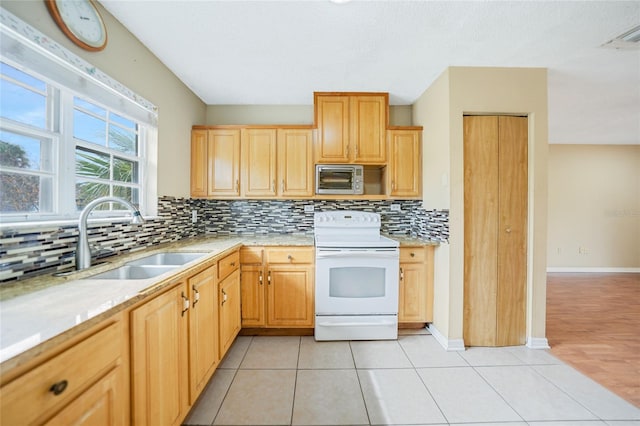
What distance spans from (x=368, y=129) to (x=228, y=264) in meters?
1.89

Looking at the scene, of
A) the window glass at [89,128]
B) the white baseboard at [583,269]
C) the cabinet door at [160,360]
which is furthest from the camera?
the white baseboard at [583,269]

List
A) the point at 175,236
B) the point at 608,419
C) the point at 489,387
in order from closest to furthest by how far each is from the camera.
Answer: the point at 608,419, the point at 489,387, the point at 175,236

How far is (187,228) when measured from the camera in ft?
8.98

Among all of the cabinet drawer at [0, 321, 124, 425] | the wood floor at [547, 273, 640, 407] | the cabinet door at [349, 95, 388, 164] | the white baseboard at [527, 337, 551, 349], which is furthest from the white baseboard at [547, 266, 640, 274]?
the cabinet drawer at [0, 321, 124, 425]

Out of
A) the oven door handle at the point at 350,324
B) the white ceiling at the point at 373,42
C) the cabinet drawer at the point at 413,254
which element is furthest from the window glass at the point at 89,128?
the cabinet drawer at the point at 413,254

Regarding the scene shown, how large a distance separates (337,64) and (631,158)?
6110 millimetres

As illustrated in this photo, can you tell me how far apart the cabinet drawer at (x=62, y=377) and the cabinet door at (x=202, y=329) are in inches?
22.2

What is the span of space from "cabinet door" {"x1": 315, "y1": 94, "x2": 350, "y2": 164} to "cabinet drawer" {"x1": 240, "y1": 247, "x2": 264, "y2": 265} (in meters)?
1.10

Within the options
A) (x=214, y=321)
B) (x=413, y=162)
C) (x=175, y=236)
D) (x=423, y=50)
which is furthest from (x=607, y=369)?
(x=175, y=236)

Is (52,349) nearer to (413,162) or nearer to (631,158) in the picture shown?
(413,162)

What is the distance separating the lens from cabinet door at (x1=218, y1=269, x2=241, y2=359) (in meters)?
1.92

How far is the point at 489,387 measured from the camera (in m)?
1.77

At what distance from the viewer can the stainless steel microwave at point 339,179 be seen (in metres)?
2.76

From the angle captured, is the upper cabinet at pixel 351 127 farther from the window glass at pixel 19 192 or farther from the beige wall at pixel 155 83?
the window glass at pixel 19 192
